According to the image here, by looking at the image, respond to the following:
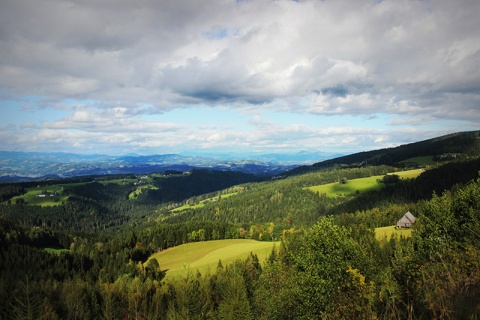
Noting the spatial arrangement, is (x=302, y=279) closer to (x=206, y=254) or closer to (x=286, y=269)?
(x=286, y=269)

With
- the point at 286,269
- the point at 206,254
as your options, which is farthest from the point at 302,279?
the point at 206,254

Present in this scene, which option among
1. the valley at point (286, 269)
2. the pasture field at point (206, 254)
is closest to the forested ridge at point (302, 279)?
the valley at point (286, 269)

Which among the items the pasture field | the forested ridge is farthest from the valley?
the pasture field

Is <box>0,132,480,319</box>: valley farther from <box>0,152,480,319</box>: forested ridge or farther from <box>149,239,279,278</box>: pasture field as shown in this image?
<box>149,239,279,278</box>: pasture field

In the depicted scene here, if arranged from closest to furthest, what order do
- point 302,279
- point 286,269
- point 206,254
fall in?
point 302,279 → point 286,269 → point 206,254

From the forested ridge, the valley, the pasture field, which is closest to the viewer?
the forested ridge

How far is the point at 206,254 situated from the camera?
11269 centimetres

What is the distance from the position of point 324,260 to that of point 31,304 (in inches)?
945

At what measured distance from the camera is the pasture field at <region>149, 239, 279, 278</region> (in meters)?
88.8

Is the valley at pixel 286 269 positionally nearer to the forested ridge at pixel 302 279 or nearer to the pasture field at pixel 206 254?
the forested ridge at pixel 302 279

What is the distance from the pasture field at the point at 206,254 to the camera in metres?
88.8

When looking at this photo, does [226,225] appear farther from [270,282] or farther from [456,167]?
[456,167]

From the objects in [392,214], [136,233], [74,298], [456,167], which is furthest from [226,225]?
[456,167]

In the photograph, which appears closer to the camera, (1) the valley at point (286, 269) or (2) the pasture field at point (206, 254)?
(1) the valley at point (286, 269)
